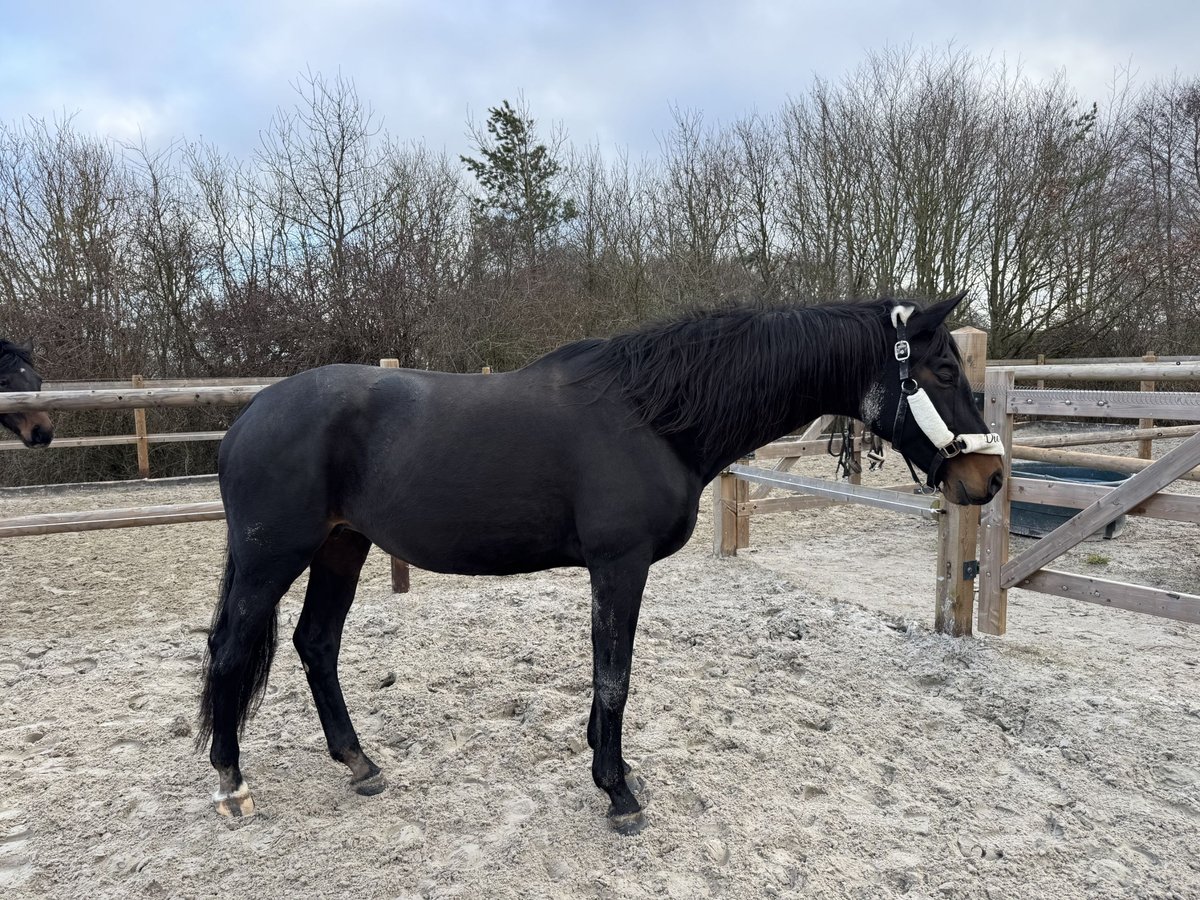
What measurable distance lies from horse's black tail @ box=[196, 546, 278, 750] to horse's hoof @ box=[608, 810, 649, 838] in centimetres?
135

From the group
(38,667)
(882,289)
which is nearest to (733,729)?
(38,667)

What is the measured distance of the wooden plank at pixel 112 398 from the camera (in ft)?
11.0

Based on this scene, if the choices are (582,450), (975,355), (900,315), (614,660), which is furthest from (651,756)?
(975,355)

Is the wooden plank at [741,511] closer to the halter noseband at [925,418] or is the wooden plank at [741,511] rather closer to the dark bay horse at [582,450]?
the dark bay horse at [582,450]

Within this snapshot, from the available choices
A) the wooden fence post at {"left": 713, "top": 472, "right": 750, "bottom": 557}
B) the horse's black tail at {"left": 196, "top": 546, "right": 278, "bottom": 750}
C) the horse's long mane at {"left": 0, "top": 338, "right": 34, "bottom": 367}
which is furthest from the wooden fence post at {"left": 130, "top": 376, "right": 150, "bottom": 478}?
the horse's black tail at {"left": 196, "top": 546, "right": 278, "bottom": 750}

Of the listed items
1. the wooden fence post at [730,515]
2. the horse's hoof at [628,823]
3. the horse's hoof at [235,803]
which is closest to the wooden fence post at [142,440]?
the wooden fence post at [730,515]

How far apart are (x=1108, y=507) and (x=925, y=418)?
5.51 feet

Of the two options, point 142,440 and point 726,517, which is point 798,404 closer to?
point 726,517

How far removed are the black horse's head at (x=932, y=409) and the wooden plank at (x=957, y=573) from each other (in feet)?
5.57

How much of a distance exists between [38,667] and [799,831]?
152 inches

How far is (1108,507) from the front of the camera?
123 inches

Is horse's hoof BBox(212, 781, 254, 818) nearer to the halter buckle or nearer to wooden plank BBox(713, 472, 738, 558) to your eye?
the halter buckle

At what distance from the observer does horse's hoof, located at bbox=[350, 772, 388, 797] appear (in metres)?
2.41

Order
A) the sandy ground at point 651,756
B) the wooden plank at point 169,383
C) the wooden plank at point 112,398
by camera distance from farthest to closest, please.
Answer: the wooden plank at point 169,383 < the wooden plank at point 112,398 < the sandy ground at point 651,756
